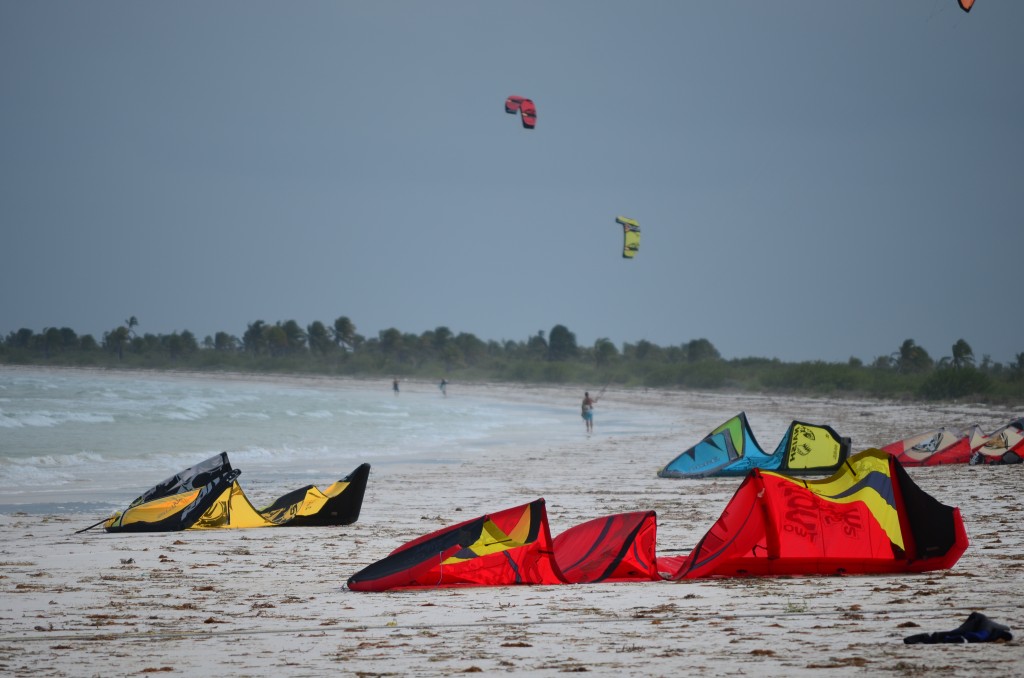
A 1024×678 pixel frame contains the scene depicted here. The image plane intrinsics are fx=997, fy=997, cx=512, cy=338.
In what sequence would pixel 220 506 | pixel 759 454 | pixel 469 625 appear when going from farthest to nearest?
pixel 759 454 → pixel 220 506 → pixel 469 625

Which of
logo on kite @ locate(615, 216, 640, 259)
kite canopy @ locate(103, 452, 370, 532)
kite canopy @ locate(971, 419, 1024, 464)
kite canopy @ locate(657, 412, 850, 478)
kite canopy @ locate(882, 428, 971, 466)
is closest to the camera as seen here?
kite canopy @ locate(103, 452, 370, 532)

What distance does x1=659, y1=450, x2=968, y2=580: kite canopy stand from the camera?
638 cm

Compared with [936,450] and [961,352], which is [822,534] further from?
[961,352]

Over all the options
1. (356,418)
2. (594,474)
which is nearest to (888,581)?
(594,474)

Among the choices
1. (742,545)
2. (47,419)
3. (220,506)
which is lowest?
(47,419)

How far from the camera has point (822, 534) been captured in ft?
21.1

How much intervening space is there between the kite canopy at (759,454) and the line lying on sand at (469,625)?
844cm

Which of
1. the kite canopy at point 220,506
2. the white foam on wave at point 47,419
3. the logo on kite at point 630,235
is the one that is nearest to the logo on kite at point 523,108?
the logo on kite at point 630,235

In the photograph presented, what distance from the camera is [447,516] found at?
33.2ft

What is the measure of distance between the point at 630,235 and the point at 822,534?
1026 inches

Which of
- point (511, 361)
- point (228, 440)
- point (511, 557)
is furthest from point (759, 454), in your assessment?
point (511, 361)

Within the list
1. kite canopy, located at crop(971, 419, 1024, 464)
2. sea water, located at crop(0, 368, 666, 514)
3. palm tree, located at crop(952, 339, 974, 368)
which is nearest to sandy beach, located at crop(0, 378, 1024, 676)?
sea water, located at crop(0, 368, 666, 514)

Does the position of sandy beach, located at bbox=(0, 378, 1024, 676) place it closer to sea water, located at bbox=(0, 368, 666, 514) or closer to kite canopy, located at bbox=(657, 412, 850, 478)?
kite canopy, located at bbox=(657, 412, 850, 478)

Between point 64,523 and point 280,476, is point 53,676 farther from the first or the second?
point 280,476
